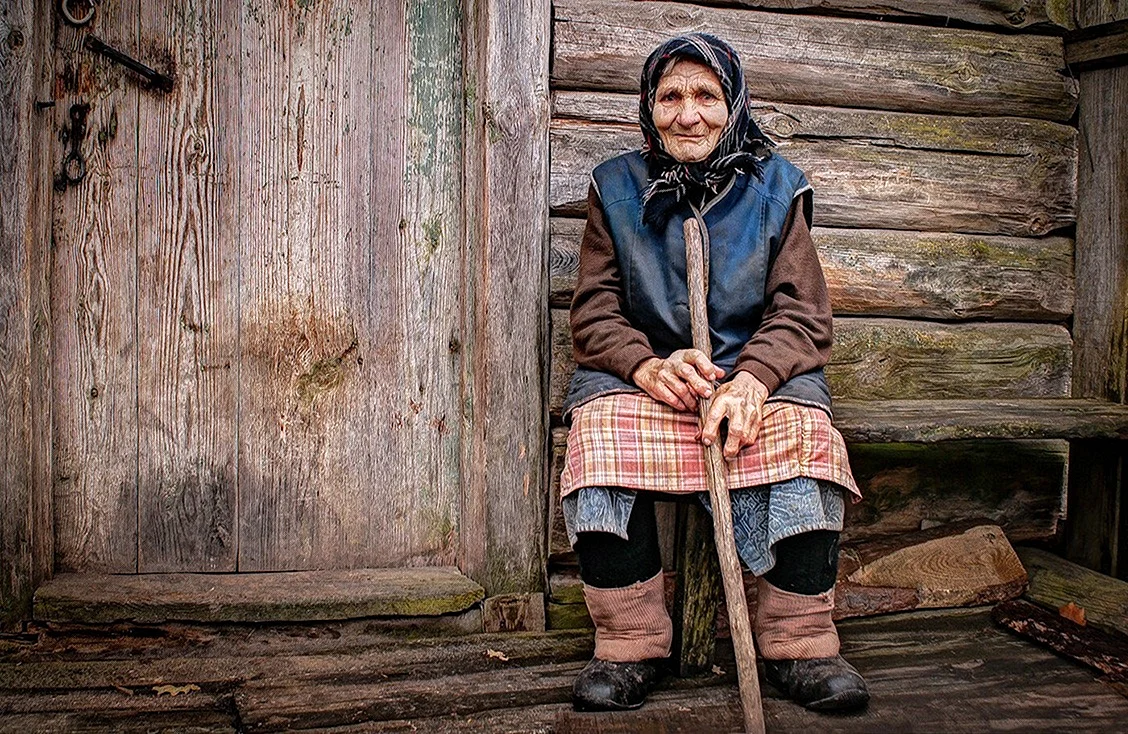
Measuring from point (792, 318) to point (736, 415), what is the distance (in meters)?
0.34

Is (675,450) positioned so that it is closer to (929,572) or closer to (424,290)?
(424,290)

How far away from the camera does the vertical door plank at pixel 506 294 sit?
2.79 meters

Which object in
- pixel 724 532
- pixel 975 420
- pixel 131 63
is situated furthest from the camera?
pixel 131 63

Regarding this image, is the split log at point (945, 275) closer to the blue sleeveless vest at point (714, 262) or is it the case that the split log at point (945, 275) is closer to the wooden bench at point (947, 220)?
the wooden bench at point (947, 220)

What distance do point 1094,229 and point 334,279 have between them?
7.53 feet

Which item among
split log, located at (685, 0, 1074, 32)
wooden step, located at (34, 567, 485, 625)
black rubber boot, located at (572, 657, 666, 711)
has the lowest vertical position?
black rubber boot, located at (572, 657, 666, 711)

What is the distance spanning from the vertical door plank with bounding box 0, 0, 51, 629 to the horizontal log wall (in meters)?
1.37

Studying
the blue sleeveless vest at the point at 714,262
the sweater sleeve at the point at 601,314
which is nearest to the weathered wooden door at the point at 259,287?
the sweater sleeve at the point at 601,314

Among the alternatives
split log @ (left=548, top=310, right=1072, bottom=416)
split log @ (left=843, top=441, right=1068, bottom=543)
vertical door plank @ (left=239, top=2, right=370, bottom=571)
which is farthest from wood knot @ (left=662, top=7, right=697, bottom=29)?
split log @ (left=843, top=441, right=1068, bottom=543)

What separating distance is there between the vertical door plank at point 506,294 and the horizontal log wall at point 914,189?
58 mm

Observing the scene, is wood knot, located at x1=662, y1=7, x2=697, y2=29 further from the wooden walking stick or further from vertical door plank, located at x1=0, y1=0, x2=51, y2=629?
vertical door plank, located at x1=0, y1=0, x2=51, y2=629

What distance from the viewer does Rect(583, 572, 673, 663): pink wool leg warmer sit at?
2338 millimetres

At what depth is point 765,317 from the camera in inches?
97.3

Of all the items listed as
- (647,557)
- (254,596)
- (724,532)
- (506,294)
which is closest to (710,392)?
(724,532)
